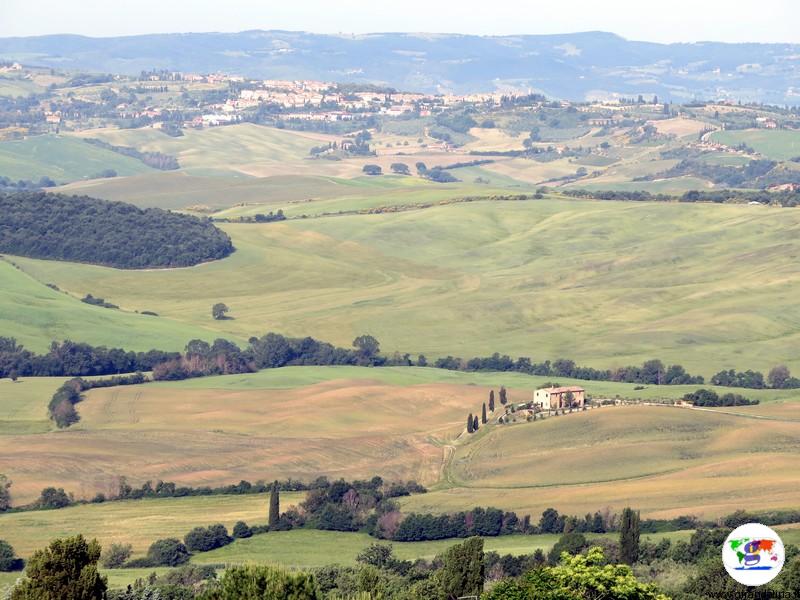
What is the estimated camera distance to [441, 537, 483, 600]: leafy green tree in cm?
7625

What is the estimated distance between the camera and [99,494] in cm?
11988

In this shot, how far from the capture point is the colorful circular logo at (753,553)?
5222 centimetres

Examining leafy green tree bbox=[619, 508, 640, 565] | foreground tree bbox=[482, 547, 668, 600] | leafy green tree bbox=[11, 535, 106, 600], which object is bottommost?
leafy green tree bbox=[619, 508, 640, 565]

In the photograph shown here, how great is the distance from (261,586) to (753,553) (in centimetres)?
1559

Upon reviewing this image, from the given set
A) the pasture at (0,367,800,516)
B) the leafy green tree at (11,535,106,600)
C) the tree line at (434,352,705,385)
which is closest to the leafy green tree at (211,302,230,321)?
the tree line at (434,352,705,385)

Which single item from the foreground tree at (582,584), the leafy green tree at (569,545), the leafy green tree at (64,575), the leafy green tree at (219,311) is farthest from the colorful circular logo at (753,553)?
the leafy green tree at (219,311)

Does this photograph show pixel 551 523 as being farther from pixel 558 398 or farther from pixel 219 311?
pixel 219 311

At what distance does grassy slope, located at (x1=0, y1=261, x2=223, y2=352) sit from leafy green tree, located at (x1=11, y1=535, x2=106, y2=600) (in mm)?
121384

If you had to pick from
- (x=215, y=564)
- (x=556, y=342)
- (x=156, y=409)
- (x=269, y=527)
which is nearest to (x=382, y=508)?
(x=269, y=527)

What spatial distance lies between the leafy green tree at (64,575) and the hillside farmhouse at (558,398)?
9394 centimetres

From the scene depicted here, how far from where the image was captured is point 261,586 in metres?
57.6

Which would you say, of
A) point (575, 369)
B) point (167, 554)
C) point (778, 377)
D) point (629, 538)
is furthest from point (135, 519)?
point (778, 377)

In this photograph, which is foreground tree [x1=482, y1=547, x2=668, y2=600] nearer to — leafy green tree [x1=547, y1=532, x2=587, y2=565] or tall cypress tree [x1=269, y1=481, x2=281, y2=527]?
leafy green tree [x1=547, y1=532, x2=587, y2=565]

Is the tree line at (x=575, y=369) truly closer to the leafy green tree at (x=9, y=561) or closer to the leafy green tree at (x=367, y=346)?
the leafy green tree at (x=367, y=346)
